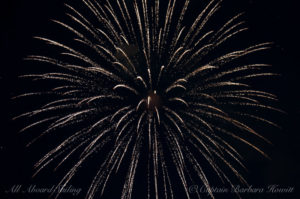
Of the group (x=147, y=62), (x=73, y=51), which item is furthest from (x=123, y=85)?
(x=73, y=51)

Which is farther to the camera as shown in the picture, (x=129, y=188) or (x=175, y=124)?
(x=129, y=188)

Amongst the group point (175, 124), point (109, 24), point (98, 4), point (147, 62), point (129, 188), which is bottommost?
point (129, 188)

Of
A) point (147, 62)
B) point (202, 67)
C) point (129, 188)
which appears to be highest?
point (147, 62)

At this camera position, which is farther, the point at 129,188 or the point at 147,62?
the point at 129,188

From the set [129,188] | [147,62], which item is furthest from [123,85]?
[129,188]

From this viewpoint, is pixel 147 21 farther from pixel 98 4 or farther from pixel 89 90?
pixel 89 90

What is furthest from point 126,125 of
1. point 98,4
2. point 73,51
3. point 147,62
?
point 98,4

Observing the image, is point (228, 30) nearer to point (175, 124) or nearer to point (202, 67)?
point (202, 67)

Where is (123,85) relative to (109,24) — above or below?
below

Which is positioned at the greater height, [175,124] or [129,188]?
[175,124]
